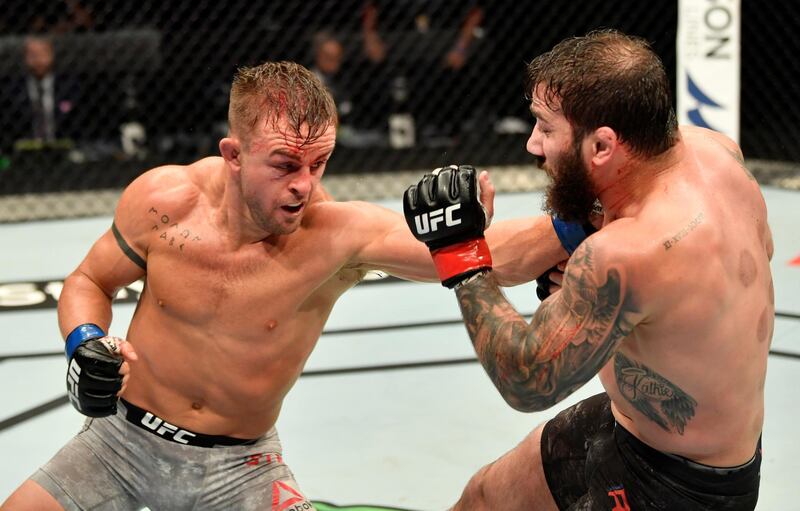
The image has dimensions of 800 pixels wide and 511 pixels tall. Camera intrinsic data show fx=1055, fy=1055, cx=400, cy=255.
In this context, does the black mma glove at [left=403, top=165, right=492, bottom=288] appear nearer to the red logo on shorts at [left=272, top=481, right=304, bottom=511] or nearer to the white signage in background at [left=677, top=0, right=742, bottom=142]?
the red logo on shorts at [left=272, top=481, right=304, bottom=511]

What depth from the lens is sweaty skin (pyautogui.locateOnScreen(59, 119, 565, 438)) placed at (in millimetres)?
2205

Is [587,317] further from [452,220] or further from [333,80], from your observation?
[333,80]

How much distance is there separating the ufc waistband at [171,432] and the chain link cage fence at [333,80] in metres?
4.62

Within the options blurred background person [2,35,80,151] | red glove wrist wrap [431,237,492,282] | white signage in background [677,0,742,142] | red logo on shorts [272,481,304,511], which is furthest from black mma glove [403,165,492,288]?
blurred background person [2,35,80,151]

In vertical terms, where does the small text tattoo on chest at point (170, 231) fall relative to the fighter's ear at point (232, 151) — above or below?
below

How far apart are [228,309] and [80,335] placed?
0.30 metres

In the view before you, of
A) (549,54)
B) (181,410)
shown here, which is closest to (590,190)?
(549,54)

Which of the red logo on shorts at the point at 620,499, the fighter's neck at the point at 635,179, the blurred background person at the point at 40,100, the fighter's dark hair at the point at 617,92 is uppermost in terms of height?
the fighter's dark hair at the point at 617,92

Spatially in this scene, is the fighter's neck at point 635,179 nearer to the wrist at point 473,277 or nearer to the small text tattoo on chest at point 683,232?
the small text tattoo on chest at point 683,232

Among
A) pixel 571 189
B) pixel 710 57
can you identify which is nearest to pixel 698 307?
pixel 571 189

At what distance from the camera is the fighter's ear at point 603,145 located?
1771 millimetres

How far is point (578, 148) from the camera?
1812 mm

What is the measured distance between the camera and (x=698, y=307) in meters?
1.73

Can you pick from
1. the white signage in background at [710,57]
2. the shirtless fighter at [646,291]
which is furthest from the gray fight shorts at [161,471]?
the white signage in background at [710,57]
